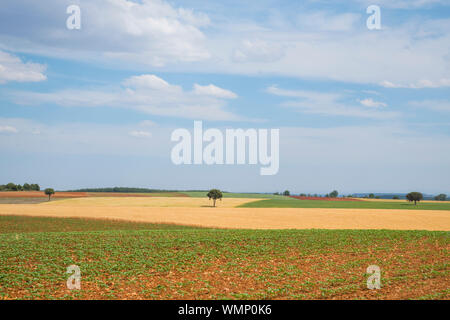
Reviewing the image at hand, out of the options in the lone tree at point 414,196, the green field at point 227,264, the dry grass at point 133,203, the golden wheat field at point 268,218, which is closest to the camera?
the green field at point 227,264

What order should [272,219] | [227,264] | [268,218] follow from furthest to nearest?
[268,218]
[272,219]
[227,264]

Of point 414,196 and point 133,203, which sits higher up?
point 414,196

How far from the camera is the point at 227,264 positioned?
24.5 metres

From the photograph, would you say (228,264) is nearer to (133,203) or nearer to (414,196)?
(133,203)

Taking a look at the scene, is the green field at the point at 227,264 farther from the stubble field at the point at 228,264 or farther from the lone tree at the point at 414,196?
the lone tree at the point at 414,196

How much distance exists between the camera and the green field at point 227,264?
63.2ft

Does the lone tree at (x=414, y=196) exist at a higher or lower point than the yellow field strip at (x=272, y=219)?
higher

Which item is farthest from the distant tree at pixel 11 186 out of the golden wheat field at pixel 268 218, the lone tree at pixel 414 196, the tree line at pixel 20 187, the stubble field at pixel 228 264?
the lone tree at pixel 414 196

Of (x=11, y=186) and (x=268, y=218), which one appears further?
(x=11, y=186)

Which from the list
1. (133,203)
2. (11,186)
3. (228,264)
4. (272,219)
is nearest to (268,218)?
(272,219)
